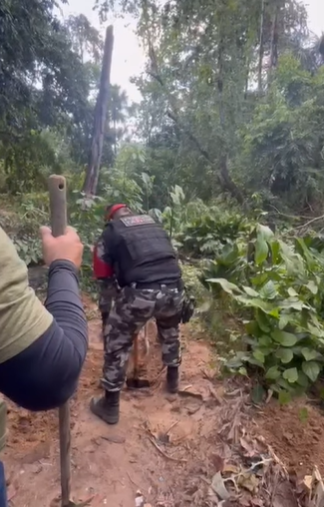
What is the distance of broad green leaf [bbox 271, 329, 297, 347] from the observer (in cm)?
292

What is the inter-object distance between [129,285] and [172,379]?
Result: 81cm

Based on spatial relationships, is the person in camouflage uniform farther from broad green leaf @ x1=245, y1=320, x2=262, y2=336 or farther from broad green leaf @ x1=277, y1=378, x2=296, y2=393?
broad green leaf @ x1=277, y1=378, x2=296, y2=393

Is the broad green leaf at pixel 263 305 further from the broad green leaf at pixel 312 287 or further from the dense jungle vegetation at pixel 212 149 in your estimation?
the broad green leaf at pixel 312 287

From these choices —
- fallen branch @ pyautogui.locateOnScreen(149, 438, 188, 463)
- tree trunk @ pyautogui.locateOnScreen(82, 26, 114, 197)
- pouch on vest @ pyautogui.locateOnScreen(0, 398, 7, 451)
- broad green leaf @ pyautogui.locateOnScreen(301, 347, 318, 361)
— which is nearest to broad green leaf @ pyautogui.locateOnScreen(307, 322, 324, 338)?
broad green leaf @ pyautogui.locateOnScreen(301, 347, 318, 361)

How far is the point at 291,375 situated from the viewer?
9.36ft

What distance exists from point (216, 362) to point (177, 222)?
285 cm

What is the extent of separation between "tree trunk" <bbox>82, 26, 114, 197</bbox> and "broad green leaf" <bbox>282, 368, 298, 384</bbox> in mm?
5208

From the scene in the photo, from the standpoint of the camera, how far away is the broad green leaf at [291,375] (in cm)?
284

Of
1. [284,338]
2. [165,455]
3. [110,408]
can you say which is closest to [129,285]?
[110,408]

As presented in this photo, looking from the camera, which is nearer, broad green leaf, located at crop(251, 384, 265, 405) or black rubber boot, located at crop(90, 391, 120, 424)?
black rubber boot, located at crop(90, 391, 120, 424)

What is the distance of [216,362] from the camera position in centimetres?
347

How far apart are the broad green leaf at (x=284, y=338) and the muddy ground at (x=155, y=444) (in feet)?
1.23

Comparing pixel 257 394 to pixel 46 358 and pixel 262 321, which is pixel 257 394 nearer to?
pixel 262 321

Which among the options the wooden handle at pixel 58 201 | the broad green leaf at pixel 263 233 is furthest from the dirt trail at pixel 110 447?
the wooden handle at pixel 58 201
